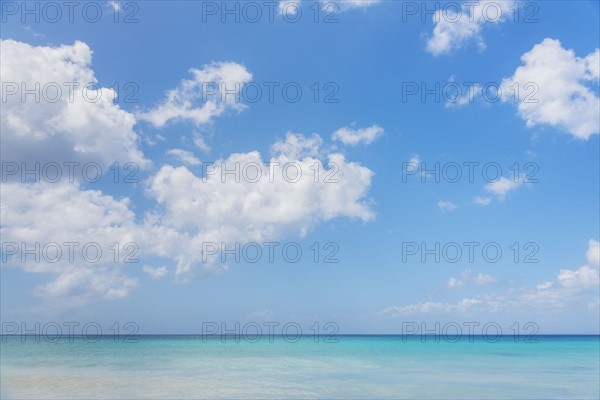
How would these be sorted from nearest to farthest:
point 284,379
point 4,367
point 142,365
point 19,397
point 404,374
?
point 19,397 < point 284,379 < point 404,374 < point 4,367 < point 142,365

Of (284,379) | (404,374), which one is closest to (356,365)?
(404,374)

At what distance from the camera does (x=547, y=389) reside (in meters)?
18.8

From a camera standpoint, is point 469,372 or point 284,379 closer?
point 284,379

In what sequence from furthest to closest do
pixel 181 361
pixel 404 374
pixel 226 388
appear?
pixel 181 361 < pixel 404 374 < pixel 226 388

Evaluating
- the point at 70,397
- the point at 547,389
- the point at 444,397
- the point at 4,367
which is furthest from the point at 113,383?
the point at 547,389

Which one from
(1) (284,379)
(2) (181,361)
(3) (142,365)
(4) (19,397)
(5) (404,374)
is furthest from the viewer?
(2) (181,361)

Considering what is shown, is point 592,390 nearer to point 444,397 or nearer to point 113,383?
point 444,397

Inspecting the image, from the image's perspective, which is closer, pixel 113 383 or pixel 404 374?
pixel 113 383

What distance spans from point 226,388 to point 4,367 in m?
12.2

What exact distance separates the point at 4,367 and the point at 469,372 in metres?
20.2

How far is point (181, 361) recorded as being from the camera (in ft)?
93.5

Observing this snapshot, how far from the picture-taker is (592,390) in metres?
18.2

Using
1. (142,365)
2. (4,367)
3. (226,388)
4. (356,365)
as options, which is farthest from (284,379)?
(4,367)

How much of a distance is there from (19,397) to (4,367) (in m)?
9.78
